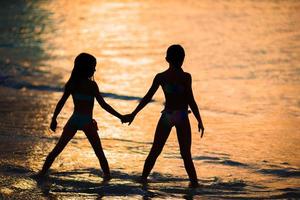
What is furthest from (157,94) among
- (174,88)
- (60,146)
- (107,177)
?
(174,88)

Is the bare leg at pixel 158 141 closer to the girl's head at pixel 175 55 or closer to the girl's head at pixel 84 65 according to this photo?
the girl's head at pixel 175 55

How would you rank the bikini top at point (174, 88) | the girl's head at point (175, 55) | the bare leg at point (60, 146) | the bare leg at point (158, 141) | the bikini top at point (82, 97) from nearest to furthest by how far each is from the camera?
Answer: the girl's head at point (175, 55), the bikini top at point (174, 88), the bare leg at point (158, 141), the bikini top at point (82, 97), the bare leg at point (60, 146)

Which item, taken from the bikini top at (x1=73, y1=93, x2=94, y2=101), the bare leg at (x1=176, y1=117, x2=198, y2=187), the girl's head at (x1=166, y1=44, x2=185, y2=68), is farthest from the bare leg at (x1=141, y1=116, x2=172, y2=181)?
the bikini top at (x1=73, y1=93, x2=94, y2=101)

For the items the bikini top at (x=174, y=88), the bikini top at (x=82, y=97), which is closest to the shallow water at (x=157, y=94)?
the bikini top at (x=82, y=97)

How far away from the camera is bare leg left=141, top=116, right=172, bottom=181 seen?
377 inches

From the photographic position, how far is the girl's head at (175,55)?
9352 mm

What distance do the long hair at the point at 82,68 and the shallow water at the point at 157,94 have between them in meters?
1.18

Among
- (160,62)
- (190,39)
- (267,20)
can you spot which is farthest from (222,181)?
(267,20)

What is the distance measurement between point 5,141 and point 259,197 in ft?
15.1

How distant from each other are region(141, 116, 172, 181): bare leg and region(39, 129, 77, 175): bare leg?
99cm

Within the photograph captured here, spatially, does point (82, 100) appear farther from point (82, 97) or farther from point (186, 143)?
point (186, 143)

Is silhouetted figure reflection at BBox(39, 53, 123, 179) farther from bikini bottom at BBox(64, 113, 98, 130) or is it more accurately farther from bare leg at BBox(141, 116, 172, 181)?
bare leg at BBox(141, 116, 172, 181)

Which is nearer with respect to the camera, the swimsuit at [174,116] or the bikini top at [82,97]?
the swimsuit at [174,116]

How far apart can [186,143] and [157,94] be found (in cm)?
760
